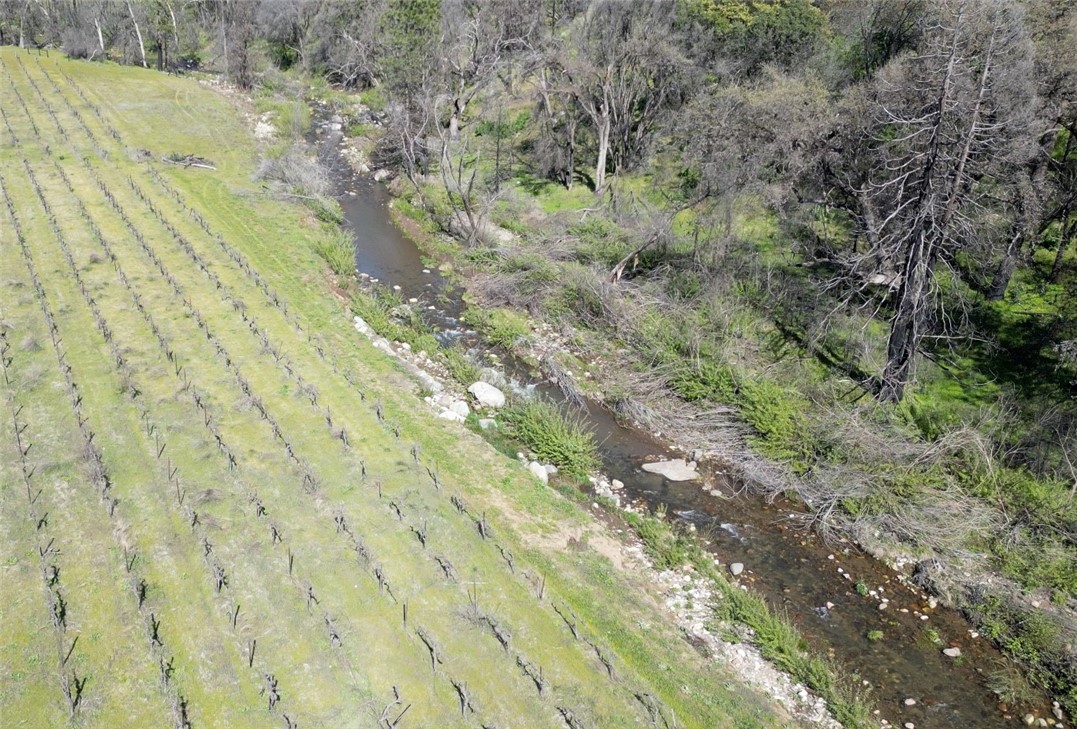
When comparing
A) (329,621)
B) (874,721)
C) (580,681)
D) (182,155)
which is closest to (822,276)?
(874,721)

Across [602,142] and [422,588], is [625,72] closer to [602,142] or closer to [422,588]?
[602,142]

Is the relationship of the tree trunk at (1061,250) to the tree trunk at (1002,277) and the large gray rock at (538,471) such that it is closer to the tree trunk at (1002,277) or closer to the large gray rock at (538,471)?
the tree trunk at (1002,277)

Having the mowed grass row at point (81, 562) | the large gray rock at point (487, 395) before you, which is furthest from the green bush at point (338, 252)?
the mowed grass row at point (81, 562)

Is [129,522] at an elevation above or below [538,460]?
above

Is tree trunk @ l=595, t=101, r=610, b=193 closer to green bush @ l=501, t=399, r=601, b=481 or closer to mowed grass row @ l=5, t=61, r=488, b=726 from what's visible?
green bush @ l=501, t=399, r=601, b=481

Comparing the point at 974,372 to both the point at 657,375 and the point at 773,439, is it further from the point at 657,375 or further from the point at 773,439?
the point at 657,375

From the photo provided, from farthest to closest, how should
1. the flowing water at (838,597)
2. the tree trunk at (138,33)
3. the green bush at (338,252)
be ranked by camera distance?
the tree trunk at (138,33) → the green bush at (338,252) → the flowing water at (838,597)

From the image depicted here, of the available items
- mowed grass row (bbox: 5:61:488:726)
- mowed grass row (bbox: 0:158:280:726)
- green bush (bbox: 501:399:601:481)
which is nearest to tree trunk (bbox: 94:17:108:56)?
mowed grass row (bbox: 5:61:488:726)
